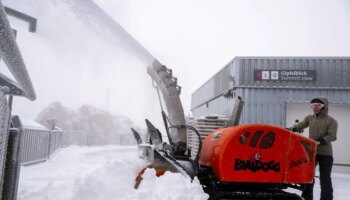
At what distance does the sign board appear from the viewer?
14711 mm

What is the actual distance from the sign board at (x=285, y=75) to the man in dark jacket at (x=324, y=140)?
943 cm

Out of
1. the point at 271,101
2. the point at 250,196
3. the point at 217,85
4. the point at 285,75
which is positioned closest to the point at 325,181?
the point at 250,196

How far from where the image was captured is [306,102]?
14.7 meters

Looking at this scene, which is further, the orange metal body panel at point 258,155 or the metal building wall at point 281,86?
the metal building wall at point 281,86

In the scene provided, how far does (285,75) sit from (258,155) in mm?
11248

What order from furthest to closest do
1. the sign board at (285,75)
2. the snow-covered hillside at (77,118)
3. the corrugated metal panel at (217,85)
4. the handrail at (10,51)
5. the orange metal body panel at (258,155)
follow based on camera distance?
1. the snow-covered hillside at (77,118)
2. the corrugated metal panel at (217,85)
3. the sign board at (285,75)
4. the orange metal body panel at (258,155)
5. the handrail at (10,51)

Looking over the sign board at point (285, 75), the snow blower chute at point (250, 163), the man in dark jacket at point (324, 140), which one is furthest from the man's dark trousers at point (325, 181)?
the sign board at point (285, 75)

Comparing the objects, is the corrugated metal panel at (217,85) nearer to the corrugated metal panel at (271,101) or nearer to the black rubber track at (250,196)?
the corrugated metal panel at (271,101)

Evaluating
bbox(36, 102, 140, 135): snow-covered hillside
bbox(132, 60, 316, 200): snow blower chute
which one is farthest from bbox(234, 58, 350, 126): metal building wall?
bbox(36, 102, 140, 135): snow-covered hillside

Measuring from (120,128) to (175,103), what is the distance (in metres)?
58.0

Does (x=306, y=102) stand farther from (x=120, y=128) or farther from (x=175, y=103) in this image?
(x=120, y=128)

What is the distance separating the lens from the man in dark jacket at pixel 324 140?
5414 mm

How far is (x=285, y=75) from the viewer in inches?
585

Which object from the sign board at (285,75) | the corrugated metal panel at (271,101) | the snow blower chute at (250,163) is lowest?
the snow blower chute at (250,163)
